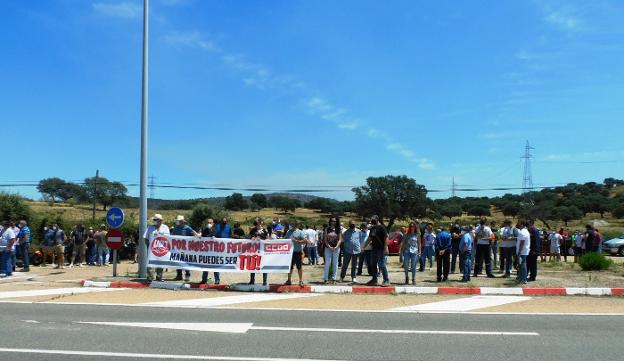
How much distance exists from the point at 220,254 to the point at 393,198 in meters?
72.6

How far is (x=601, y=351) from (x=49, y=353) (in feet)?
23.6

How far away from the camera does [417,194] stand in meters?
86.6

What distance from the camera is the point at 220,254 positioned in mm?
14961

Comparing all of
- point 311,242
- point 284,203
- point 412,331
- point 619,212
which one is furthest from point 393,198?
point 412,331

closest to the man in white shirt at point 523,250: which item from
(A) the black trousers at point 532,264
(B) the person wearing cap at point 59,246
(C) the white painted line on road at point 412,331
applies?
(A) the black trousers at point 532,264

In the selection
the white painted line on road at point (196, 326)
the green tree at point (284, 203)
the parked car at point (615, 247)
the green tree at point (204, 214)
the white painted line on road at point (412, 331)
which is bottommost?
the parked car at point (615, 247)


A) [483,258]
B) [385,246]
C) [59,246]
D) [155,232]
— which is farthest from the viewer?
[59,246]

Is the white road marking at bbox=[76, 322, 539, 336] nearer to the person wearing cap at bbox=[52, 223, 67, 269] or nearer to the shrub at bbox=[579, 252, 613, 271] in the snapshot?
the shrub at bbox=[579, 252, 613, 271]

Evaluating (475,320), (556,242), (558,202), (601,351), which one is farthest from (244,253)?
(558,202)

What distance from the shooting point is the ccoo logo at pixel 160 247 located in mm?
15247

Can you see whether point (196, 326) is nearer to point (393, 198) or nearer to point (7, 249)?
point (7, 249)

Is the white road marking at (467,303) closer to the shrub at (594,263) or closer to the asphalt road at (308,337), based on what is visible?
the asphalt road at (308,337)

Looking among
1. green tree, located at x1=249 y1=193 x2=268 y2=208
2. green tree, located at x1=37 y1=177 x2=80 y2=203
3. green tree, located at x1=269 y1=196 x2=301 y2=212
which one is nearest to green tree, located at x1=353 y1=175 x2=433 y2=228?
green tree, located at x1=269 y1=196 x2=301 y2=212

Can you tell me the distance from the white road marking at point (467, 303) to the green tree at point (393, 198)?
70.7 metres
